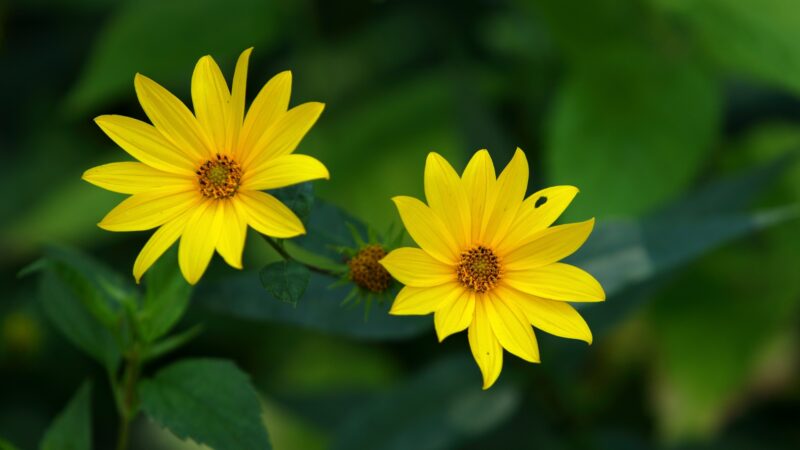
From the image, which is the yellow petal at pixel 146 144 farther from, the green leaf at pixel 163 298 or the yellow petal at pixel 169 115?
the green leaf at pixel 163 298

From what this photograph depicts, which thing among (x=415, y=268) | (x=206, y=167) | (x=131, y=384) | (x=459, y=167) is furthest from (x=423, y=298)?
(x=459, y=167)

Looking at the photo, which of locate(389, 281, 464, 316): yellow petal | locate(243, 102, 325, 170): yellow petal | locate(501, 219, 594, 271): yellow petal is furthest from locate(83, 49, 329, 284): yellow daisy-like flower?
locate(501, 219, 594, 271): yellow petal

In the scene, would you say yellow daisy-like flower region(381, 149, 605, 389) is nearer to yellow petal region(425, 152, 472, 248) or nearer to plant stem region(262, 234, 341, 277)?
yellow petal region(425, 152, 472, 248)

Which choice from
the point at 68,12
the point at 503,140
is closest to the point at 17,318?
the point at 68,12

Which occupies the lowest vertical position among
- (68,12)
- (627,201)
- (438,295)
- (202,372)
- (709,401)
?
(202,372)

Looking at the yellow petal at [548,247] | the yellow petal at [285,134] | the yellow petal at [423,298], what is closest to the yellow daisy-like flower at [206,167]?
the yellow petal at [285,134]

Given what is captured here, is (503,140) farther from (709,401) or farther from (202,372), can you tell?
(202,372)

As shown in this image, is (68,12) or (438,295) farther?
(68,12)
